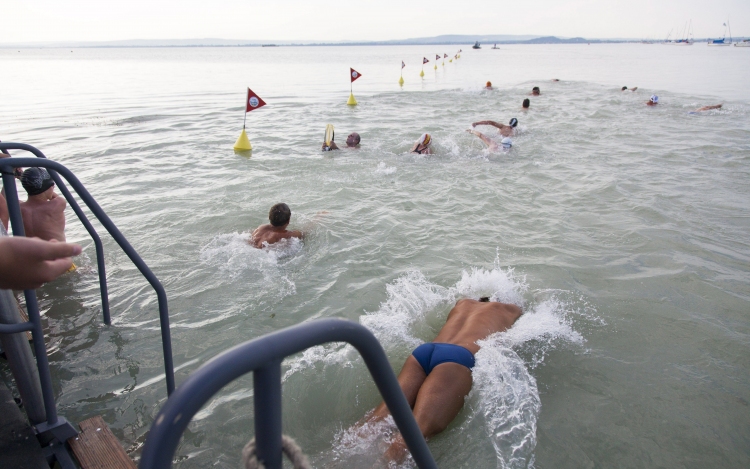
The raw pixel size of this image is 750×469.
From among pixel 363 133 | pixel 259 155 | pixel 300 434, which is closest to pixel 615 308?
pixel 300 434

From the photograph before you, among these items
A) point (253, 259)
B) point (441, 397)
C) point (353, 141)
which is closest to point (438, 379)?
point (441, 397)

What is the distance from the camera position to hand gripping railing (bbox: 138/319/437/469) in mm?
873

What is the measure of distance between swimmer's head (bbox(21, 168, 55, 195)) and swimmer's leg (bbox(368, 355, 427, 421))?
425 centimetres

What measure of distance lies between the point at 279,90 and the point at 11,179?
25.4m

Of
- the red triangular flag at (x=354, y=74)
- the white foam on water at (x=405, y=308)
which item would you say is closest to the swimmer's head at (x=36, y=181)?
the white foam on water at (x=405, y=308)

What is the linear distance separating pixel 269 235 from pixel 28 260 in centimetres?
456

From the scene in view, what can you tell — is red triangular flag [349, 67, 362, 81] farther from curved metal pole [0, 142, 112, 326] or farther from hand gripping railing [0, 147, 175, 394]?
hand gripping railing [0, 147, 175, 394]

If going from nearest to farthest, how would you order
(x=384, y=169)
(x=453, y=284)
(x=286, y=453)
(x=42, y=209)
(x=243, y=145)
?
(x=286, y=453), (x=42, y=209), (x=453, y=284), (x=384, y=169), (x=243, y=145)

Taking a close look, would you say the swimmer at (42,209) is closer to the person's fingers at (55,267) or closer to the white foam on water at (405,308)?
the white foam on water at (405,308)

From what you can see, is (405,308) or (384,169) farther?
(384,169)

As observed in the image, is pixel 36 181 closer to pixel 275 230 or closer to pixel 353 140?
pixel 275 230

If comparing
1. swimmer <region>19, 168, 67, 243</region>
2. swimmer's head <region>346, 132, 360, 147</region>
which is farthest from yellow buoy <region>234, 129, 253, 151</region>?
swimmer <region>19, 168, 67, 243</region>

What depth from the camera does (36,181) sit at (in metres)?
4.89

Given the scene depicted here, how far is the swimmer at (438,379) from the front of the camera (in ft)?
9.89
